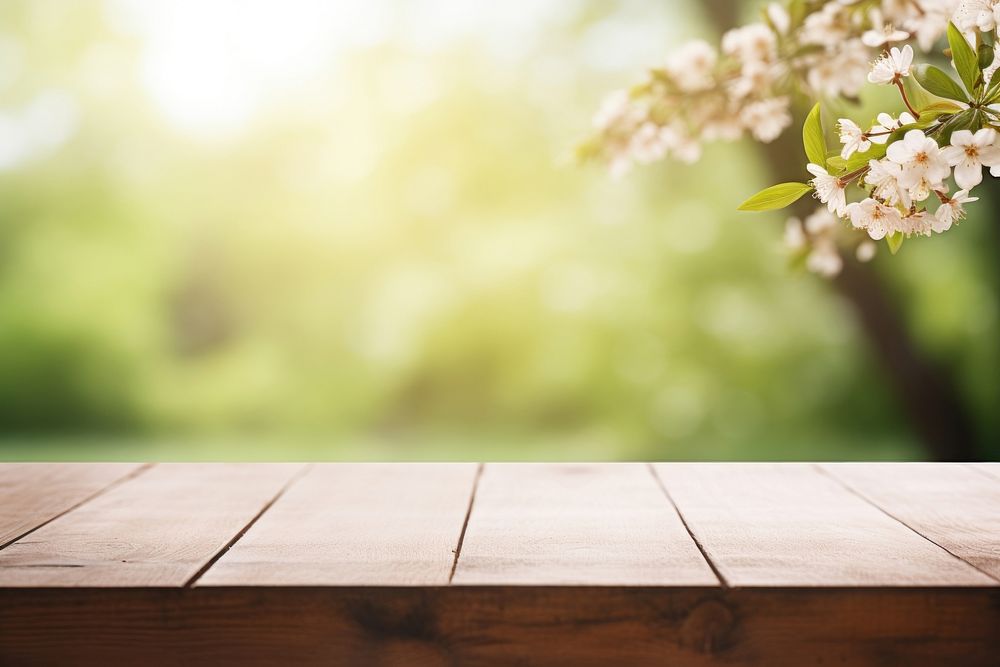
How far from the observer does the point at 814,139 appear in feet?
2.55

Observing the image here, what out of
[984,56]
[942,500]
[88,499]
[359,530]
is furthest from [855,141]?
[88,499]

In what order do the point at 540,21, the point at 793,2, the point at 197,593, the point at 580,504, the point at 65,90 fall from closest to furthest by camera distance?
the point at 197,593 → the point at 580,504 → the point at 793,2 → the point at 540,21 → the point at 65,90

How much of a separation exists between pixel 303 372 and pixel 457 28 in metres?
2.62

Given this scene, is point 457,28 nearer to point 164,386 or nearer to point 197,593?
point 164,386

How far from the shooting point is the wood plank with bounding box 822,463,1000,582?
85 centimetres

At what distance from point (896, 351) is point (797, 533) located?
289cm

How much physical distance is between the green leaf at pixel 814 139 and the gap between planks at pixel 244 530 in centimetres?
63

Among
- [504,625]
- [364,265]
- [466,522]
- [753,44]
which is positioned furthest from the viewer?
[364,265]

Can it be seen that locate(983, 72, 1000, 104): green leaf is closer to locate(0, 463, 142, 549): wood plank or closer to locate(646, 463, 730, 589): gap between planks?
locate(646, 463, 730, 589): gap between planks

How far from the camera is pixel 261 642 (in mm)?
734

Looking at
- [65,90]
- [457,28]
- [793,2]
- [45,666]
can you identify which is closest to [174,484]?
[45,666]

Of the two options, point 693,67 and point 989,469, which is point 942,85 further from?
point 989,469

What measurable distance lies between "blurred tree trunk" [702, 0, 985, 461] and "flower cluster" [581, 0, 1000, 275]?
1.84 metres

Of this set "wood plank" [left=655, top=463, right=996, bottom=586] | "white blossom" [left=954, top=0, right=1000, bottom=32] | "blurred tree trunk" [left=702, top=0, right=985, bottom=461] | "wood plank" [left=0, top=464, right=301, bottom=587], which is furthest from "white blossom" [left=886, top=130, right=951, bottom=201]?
"blurred tree trunk" [left=702, top=0, right=985, bottom=461]
